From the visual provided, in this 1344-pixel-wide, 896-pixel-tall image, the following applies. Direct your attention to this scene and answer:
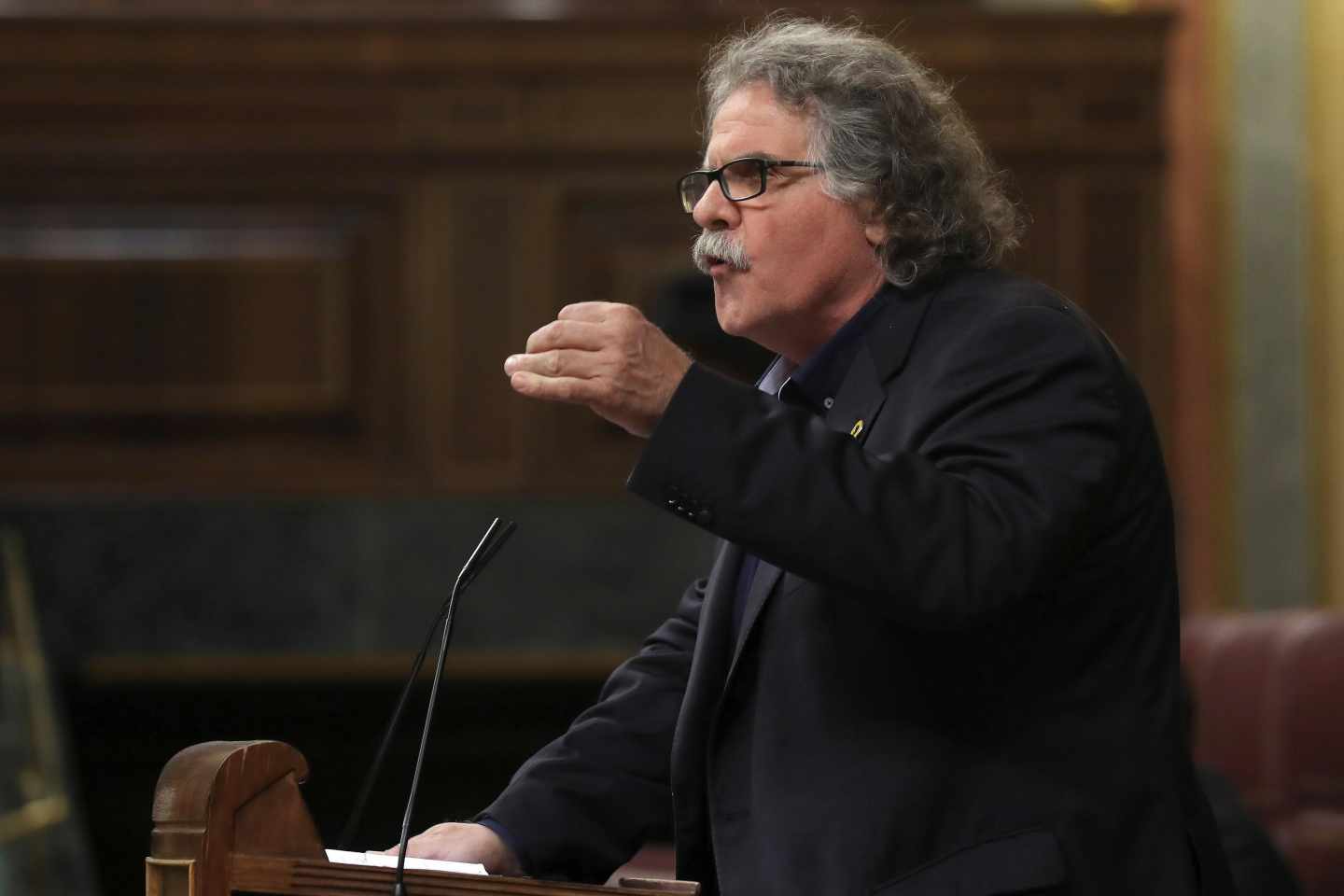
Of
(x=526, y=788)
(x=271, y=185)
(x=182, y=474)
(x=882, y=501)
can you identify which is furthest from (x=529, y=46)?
(x=882, y=501)

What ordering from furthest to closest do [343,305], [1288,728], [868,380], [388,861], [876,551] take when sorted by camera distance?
[343,305]
[1288,728]
[868,380]
[388,861]
[876,551]

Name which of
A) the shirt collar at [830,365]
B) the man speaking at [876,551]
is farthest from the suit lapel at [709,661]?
the shirt collar at [830,365]

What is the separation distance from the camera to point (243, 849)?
1620 millimetres

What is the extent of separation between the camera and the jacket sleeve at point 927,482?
5.23 ft

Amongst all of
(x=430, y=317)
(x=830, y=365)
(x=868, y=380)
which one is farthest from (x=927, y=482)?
(x=430, y=317)

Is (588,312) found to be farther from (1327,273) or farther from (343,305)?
(1327,273)

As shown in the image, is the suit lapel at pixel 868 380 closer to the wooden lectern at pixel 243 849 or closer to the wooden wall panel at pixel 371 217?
the wooden lectern at pixel 243 849

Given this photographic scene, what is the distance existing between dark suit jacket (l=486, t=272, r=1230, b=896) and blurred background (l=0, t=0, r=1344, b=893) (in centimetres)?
355

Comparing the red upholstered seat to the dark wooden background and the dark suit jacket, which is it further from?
the dark suit jacket

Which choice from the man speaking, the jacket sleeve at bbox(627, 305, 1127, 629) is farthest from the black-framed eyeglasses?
the jacket sleeve at bbox(627, 305, 1127, 629)

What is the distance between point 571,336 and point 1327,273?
4.53 meters

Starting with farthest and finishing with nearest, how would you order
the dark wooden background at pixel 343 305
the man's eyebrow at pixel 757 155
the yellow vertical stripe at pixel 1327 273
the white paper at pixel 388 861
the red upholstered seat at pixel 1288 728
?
the yellow vertical stripe at pixel 1327 273 < the dark wooden background at pixel 343 305 < the red upholstered seat at pixel 1288 728 < the man's eyebrow at pixel 757 155 < the white paper at pixel 388 861

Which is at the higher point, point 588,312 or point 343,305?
point 588,312

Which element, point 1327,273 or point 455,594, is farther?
point 1327,273
